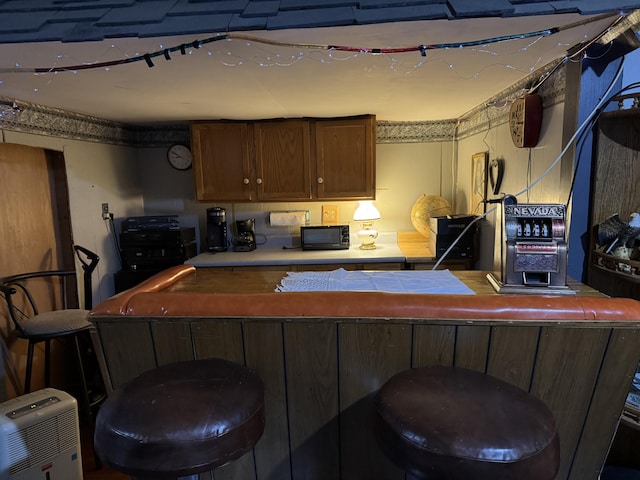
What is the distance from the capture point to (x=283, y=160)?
10.8 feet

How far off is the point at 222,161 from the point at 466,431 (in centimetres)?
295

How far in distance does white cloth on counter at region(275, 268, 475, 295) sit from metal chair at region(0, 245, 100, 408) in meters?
1.19

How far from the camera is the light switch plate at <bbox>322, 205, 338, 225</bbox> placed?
12.0 ft

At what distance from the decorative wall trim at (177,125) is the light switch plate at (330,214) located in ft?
2.55

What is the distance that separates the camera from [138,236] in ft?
10.6

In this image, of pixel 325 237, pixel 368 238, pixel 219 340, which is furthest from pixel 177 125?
pixel 219 340

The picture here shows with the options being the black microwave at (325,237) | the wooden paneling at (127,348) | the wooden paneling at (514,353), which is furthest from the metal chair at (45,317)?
the wooden paneling at (514,353)

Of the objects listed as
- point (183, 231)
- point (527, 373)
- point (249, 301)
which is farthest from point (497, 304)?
point (183, 231)

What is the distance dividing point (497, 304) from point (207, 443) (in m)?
0.88

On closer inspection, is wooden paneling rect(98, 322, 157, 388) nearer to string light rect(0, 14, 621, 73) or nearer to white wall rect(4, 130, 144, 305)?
string light rect(0, 14, 621, 73)

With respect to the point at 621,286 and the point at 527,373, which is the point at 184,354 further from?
the point at 621,286

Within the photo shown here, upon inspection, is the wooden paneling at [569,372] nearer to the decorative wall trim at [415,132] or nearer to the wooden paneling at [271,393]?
the wooden paneling at [271,393]

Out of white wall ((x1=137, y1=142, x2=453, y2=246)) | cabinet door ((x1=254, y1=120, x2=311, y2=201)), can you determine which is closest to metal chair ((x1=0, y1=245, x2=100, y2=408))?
white wall ((x1=137, y1=142, x2=453, y2=246))

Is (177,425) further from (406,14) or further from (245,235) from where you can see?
(245,235)
